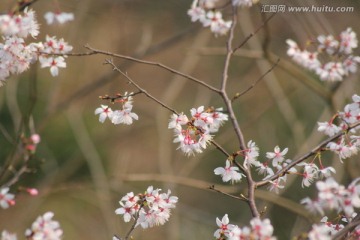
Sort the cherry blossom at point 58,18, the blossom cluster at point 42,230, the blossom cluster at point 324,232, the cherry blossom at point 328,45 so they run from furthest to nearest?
the cherry blossom at point 58,18
the cherry blossom at point 328,45
the blossom cluster at point 42,230
the blossom cluster at point 324,232

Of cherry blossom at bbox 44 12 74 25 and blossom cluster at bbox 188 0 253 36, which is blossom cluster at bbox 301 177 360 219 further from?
cherry blossom at bbox 44 12 74 25

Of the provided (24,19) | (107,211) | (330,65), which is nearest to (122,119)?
(24,19)

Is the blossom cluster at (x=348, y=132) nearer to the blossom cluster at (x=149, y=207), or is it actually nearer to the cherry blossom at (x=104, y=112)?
the blossom cluster at (x=149, y=207)

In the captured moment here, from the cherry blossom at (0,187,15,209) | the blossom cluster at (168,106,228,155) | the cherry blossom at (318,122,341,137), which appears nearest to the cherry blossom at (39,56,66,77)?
the blossom cluster at (168,106,228,155)

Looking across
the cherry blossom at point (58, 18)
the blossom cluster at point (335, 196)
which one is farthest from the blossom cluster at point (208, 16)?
the blossom cluster at point (335, 196)

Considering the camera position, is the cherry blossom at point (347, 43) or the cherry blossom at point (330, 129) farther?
the cherry blossom at point (347, 43)

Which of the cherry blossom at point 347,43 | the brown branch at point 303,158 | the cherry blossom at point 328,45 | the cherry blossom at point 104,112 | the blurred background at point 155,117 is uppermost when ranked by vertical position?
the blurred background at point 155,117

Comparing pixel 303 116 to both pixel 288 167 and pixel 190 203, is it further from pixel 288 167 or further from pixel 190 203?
pixel 288 167

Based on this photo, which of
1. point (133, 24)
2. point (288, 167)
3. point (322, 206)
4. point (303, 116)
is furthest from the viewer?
point (133, 24)
